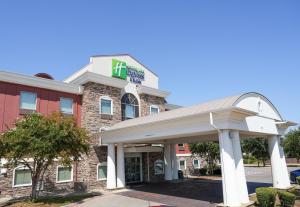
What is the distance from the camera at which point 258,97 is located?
1819 centimetres

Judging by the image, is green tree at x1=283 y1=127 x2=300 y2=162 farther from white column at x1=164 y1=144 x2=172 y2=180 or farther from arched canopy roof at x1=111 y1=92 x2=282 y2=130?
white column at x1=164 y1=144 x2=172 y2=180

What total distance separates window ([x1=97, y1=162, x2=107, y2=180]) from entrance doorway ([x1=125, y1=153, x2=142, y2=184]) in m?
3.16

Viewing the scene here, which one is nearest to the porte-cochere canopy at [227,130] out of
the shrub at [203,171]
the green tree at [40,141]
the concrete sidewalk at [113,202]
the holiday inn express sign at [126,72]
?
the concrete sidewalk at [113,202]

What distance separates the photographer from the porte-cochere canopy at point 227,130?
47.9 feet

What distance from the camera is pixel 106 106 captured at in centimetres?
2675

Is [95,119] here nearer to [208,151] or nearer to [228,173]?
[228,173]

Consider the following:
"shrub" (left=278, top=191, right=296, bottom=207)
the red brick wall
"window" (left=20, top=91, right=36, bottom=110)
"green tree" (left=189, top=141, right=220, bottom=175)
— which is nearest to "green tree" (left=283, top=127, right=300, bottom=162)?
"shrub" (left=278, top=191, right=296, bottom=207)

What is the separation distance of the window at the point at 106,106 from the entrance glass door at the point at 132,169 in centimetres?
550

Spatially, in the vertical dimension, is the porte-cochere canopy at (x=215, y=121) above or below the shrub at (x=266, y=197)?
above

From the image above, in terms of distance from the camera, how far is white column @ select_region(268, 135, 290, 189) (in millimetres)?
19781

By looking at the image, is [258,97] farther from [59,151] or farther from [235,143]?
[59,151]

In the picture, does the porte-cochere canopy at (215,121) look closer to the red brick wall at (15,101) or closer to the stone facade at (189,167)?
the red brick wall at (15,101)

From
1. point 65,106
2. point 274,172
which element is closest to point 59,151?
point 65,106

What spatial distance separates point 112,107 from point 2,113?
10.1 metres
